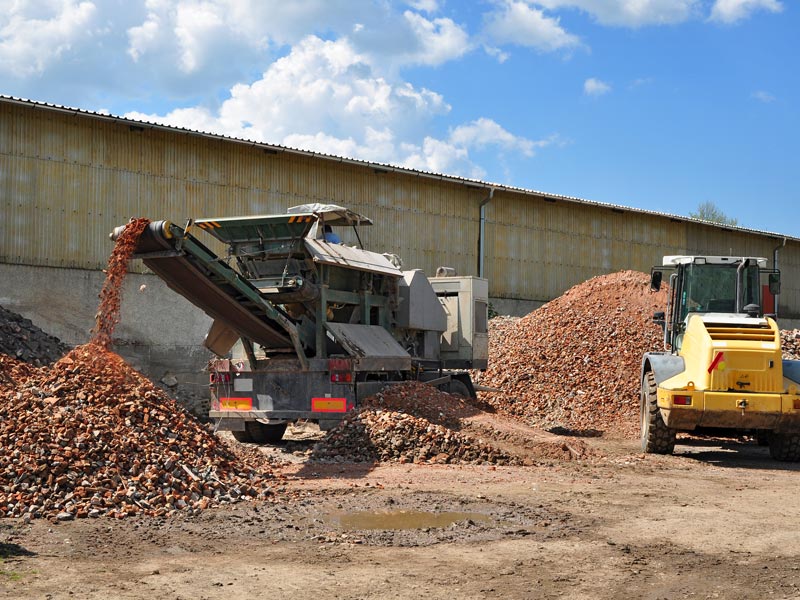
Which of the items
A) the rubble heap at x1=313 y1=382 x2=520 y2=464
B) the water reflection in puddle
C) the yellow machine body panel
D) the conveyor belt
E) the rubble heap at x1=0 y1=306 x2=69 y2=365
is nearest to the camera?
the water reflection in puddle

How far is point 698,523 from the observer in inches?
330

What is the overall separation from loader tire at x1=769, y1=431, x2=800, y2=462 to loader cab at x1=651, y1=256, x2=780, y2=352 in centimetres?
185

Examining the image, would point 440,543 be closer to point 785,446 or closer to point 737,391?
point 737,391

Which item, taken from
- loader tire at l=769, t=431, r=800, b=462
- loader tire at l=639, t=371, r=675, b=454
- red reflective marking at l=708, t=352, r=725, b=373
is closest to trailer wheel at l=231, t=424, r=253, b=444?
loader tire at l=639, t=371, r=675, b=454

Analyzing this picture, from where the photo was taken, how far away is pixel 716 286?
1447 cm

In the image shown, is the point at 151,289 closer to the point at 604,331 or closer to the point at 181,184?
the point at 181,184

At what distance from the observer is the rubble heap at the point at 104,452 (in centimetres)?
855

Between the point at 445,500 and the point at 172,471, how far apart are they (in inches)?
105

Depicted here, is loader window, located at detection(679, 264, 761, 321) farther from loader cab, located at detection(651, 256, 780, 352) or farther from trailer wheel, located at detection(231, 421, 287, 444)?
trailer wheel, located at detection(231, 421, 287, 444)

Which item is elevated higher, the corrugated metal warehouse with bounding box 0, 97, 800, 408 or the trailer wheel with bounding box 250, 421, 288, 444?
the corrugated metal warehouse with bounding box 0, 97, 800, 408

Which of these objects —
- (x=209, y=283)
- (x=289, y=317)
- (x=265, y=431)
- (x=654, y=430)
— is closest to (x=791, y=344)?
(x=654, y=430)

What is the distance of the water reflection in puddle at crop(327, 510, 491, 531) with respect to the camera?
8.10m

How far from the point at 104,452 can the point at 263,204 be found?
1411 cm

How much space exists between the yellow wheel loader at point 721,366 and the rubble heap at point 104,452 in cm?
583
